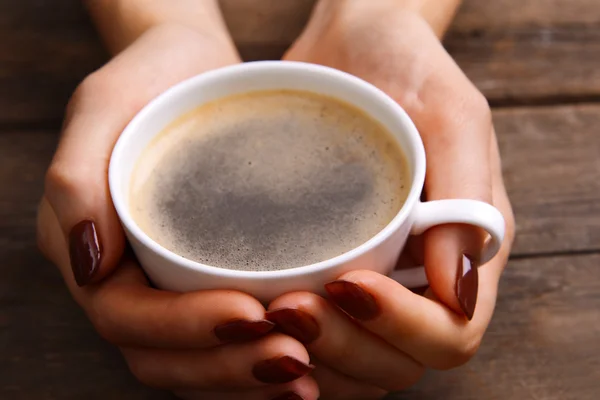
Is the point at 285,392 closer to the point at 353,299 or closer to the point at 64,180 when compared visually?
the point at 353,299

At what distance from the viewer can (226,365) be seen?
56cm

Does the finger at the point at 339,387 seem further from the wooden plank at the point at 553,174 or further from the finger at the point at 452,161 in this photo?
the wooden plank at the point at 553,174

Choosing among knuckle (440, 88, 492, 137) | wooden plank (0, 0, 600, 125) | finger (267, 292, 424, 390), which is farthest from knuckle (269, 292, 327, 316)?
wooden plank (0, 0, 600, 125)

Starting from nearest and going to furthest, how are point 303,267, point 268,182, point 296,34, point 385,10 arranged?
point 303,267 → point 268,182 → point 385,10 → point 296,34

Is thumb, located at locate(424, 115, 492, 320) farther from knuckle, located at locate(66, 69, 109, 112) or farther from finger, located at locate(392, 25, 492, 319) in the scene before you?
knuckle, located at locate(66, 69, 109, 112)

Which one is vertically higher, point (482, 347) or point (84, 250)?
point (84, 250)

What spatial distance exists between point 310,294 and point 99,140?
0.23 metres

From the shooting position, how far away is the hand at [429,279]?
1.74ft

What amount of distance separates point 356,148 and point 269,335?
182 mm

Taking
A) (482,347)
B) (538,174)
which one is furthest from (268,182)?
(538,174)

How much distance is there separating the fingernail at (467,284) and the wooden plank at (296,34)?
40 cm

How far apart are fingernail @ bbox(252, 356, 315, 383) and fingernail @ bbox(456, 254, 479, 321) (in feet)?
0.42

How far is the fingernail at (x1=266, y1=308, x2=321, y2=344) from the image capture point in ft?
1.66

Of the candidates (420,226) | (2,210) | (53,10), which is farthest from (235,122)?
(53,10)
